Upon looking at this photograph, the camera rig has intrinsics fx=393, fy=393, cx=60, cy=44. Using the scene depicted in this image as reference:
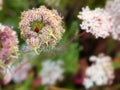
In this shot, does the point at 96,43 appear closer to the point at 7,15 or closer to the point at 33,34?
the point at 7,15

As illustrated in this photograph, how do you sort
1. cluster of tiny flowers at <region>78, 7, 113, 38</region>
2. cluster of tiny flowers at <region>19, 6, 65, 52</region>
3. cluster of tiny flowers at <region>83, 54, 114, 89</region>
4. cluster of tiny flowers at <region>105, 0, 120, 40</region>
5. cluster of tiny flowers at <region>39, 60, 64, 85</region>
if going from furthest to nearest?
cluster of tiny flowers at <region>39, 60, 64, 85</region> < cluster of tiny flowers at <region>83, 54, 114, 89</region> < cluster of tiny flowers at <region>105, 0, 120, 40</region> < cluster of tiny flowers at <region>78, 7, 113, 38</region> < cluster of tiny flowers at <region>19, 6, 65, 52</region>

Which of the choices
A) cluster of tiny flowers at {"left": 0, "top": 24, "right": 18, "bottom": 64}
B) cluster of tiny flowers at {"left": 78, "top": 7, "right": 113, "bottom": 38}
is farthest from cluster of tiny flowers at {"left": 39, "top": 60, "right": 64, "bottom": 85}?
cluster of tiny flowers at {"left": 0, "top": 24, "right": 18, "bottom": 64}

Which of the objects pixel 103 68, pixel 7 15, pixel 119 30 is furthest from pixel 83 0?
pixel 7 15

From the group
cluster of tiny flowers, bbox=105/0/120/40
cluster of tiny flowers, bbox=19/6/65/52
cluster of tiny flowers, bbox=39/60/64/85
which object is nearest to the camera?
cluster of tiny flowers, bbox=19/6/65/52

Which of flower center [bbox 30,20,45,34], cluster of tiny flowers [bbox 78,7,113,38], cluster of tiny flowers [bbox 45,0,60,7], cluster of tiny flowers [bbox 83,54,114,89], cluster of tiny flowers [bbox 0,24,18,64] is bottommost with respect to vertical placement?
cluster of tiny flowers [bbox 0,24,18,64]

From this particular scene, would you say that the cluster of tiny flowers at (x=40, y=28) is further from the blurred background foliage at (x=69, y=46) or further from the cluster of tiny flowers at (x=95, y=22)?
the blurred background foliage at (x=69, y=46)

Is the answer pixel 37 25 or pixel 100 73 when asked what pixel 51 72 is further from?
pixel 37 25

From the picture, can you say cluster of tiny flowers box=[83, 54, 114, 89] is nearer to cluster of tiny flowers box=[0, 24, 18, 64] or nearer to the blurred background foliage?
the blurred background foliage
